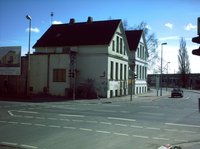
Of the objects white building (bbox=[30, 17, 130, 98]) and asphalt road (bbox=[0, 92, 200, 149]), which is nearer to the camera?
asphalt road (bbox=[0, 92, 200, 149])

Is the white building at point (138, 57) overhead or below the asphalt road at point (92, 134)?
overhead

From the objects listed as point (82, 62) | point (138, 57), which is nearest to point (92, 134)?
point (82, 62)

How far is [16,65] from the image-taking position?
1668 inches

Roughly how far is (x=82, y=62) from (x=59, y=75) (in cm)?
370

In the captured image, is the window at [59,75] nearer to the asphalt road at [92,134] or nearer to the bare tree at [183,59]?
the asphalt road at [92,134]

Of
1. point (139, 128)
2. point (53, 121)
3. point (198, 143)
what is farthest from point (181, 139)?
point (53, 121)

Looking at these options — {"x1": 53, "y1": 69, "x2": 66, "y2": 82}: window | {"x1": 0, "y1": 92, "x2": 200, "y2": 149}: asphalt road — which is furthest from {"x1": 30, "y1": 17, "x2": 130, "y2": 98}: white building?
{"x1": 0, "y1": 92, "x2": 200, "y2": 149}: asphalt road

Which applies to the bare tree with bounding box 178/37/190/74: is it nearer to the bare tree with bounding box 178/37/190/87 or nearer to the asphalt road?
the bare tree with bounding box 178/37/190/87

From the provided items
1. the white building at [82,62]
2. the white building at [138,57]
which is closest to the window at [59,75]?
the white building at [82,62]

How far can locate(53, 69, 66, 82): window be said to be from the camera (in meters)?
41.9

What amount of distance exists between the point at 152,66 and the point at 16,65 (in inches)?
1589

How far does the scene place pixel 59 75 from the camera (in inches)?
1661

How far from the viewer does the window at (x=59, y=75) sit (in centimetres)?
4188

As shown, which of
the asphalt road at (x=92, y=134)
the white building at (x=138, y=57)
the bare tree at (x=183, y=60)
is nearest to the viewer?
the asphalt road at (x=92, y=134)
